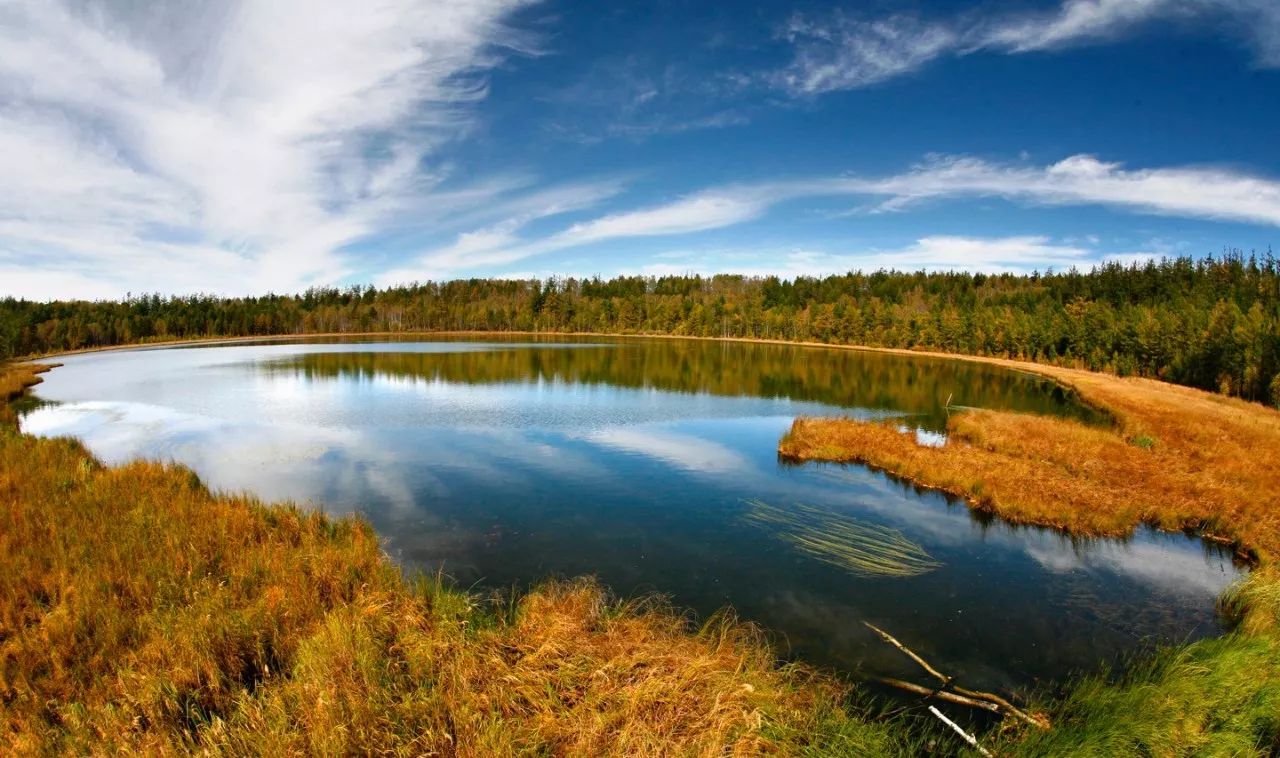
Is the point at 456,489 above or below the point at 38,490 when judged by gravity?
below

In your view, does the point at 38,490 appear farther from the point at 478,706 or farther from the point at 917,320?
the point at 917,320

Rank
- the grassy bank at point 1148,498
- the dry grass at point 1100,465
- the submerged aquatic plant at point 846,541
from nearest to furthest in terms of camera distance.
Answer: the grassy bank at point 1148,498, the submerged aquatic plant at point 846,541, the dry grass at point 1100,465

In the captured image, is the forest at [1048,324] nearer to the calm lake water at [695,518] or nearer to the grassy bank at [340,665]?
the calm lake water at [695,518]

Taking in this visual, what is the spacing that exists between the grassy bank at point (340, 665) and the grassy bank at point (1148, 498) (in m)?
3.17

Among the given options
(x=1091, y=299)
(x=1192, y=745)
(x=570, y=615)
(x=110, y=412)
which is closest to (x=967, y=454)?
(x=1192, y=745)

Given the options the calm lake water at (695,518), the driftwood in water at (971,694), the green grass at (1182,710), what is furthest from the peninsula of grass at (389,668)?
the calm lake water at (695,518)

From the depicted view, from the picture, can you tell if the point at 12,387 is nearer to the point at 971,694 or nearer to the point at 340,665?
the point at 340,665

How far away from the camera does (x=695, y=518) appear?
59.2ft

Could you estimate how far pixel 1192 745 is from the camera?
23.2 ft

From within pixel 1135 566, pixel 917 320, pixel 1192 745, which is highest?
pixel 917 320

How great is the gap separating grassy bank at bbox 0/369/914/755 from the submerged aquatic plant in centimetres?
517

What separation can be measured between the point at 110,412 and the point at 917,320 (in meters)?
136

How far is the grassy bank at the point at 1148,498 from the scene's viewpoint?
7.35 m

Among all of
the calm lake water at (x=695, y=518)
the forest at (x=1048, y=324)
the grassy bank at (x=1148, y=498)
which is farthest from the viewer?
the forest at (x=1048, y=324)
